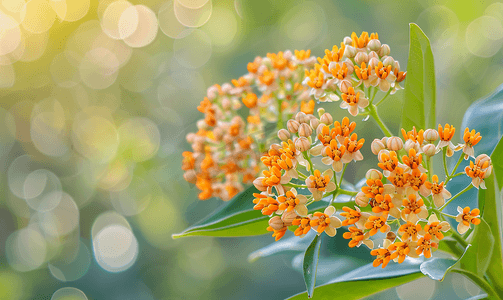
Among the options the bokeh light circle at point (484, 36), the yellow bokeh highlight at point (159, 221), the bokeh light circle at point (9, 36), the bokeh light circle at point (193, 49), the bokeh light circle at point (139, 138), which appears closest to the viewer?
the bokeh light circle at point (484, 36)

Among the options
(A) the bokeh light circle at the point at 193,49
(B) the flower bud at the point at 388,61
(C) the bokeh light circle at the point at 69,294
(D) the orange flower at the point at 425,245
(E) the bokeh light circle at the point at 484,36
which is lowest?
(D) the orange flower at the point at 425,245

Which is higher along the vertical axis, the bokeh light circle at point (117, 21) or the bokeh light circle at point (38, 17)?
the bokeh light circle at point (38, 17)

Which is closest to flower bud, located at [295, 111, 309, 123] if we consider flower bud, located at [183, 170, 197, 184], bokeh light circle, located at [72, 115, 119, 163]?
flower bud, located at [183, 170, 197, 184]

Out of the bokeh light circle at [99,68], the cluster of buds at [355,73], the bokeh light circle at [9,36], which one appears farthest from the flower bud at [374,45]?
the bokeh light circle at [9,36]

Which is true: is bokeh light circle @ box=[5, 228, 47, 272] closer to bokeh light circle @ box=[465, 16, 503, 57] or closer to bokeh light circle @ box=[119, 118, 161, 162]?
bokeh light circle @ box=[119, 118, 161, 162]

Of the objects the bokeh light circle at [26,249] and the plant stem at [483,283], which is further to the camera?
the bokeh light circle at [26,249]

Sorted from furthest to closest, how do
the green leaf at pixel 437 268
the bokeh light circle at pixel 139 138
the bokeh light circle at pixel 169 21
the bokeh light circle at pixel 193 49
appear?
the bokeh light circle at pixel 169 21 → the bokeh light circle at pixel 193 49 → the bokeh light circle at pixel 139 138 → the green leaf at pixel 437 268

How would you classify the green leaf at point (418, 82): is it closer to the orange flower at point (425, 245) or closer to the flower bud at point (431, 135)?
the flower bud at point (431, 135)

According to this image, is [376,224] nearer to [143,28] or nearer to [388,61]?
[388,61]
